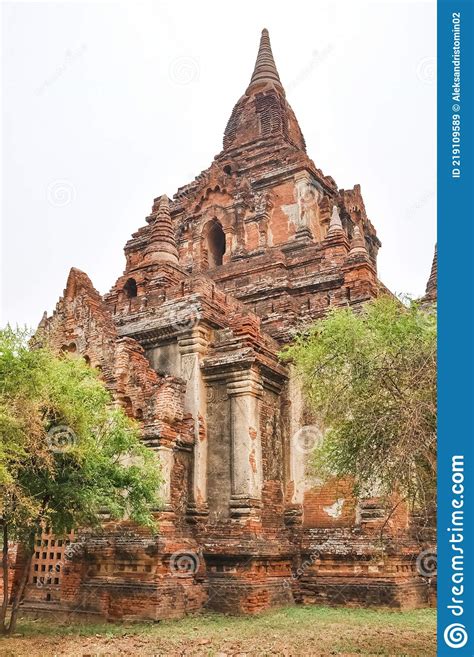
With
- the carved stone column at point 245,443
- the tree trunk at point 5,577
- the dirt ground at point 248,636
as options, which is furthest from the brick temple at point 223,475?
the tree trunk at point 5,577

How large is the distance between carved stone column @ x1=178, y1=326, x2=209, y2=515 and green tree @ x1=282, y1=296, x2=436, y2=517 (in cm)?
358

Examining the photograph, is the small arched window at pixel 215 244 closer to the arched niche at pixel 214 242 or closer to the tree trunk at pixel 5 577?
the arched niche at pixel 214 242

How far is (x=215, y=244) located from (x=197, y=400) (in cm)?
1021

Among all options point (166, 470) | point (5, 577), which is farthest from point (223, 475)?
point (5, 577)

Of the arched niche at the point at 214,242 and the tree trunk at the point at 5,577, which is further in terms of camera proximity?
the arched niche at the point at 214,242

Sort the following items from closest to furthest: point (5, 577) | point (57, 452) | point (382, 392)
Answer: point (382, 392) → point (57, 452) → point (5, 577)

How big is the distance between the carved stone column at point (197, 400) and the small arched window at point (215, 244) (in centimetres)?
859

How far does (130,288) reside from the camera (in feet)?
73.3

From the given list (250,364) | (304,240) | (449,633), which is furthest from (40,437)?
(304,240)

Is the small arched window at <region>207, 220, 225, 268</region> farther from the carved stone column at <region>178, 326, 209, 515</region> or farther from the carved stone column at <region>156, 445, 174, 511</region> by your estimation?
the carved stone column at <region>156, 445, 174, 511</region>

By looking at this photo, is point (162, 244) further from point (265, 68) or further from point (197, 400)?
point (265, 68)

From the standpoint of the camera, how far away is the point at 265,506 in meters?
13.7

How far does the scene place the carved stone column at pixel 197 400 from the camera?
13305mm

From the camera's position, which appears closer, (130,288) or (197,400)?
(197,400)
